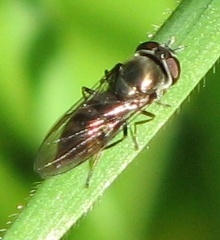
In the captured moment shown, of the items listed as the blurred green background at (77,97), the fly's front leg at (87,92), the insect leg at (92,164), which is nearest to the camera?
the insect leg at (92,164)

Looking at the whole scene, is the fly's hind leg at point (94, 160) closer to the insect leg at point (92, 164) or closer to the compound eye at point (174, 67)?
the insect leg at point (92, 164)

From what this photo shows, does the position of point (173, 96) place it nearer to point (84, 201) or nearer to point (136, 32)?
point (84, 201)

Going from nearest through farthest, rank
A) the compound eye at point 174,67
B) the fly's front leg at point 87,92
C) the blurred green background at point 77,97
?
the compound eye at point 174,67, the fly's front leg at point 87,92, the blurred green background at point 77,97

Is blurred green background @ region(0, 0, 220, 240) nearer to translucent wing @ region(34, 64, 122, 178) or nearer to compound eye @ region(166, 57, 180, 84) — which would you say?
translucent wing @ region(34, 64, 122, 178)

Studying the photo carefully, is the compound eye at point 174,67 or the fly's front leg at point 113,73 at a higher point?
the compound eye at point 174,67

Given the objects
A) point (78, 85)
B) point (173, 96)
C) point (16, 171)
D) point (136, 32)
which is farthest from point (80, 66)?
point (173, 96)

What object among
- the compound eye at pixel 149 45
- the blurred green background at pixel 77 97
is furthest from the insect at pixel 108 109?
the blurred green background at pixel 77 97

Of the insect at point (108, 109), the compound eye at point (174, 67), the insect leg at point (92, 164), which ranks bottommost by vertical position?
the insect leg at point (92, 164)
